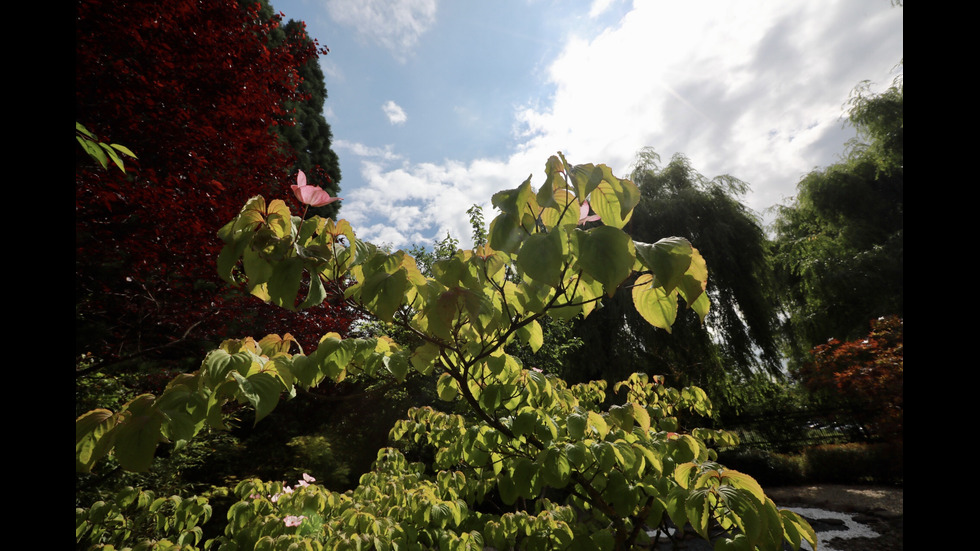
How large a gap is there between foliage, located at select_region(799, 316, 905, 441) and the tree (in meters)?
1.50

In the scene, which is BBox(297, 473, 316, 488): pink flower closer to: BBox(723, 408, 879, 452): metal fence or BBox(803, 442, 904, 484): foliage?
BBox(723, 408, 879, 452): metal fence

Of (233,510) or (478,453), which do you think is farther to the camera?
(233,510)

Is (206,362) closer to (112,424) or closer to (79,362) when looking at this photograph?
(112,424)

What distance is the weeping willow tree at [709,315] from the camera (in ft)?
25.9

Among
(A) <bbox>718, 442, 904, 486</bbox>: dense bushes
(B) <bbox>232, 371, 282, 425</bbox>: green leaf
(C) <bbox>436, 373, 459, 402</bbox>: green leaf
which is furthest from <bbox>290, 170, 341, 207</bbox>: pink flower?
(A) <bbox>718, 442, 904, 486</bbox>: dense bushes

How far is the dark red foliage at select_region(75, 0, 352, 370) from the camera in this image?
8.75 ft

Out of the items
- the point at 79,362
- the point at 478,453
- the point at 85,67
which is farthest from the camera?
the point at 79,362

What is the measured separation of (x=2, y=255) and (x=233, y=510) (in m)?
1.88

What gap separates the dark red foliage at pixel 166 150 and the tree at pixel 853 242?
10.8m

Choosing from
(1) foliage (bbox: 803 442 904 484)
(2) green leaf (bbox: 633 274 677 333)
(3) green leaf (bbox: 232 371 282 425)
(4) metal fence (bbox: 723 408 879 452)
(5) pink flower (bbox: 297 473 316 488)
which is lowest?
(1) foliage (bbox: 803 442 904 484)

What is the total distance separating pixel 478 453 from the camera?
1447 millimetres

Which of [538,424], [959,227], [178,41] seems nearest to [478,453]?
[538,424]

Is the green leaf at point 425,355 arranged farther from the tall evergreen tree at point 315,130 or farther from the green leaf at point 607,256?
the tall evergreen tree at point 315,130

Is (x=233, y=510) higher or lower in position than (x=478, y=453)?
lower
